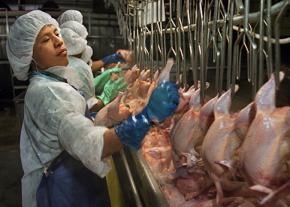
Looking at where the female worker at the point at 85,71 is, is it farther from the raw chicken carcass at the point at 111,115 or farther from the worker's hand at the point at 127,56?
the raw chicken carcass at the point at 111,115

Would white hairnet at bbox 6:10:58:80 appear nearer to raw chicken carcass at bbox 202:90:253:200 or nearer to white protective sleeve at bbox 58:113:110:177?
white protective sleeve at bbox 58:113:110:177

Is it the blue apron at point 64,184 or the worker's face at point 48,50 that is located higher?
the worker's face at point 48,50

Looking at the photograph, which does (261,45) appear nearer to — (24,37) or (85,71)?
(24,37)

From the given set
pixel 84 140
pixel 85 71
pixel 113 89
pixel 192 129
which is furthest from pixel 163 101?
pixel 85 71

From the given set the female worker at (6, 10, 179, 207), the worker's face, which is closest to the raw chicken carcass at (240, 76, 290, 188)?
the female worker at (6, 10, 179, 207)

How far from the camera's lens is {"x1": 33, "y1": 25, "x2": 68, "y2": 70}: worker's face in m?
2.03

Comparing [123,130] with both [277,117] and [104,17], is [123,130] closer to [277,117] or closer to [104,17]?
[277,117]

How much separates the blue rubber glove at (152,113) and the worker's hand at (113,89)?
1840mm

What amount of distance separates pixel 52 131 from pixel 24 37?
557 mm

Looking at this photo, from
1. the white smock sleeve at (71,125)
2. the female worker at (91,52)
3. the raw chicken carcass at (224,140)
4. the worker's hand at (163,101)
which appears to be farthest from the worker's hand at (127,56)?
the raw chicken carcass at (224,140)

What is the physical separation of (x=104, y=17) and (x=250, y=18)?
23.1 ft

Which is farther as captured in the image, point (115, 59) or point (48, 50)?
point (115, 59)

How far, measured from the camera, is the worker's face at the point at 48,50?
79.8 inches

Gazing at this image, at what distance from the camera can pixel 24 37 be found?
201 cm
